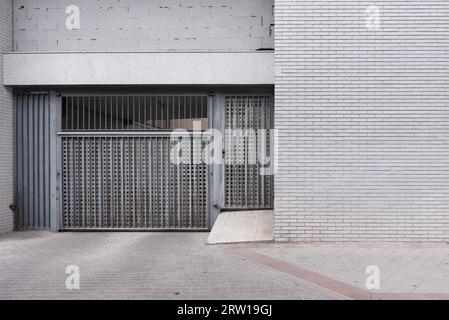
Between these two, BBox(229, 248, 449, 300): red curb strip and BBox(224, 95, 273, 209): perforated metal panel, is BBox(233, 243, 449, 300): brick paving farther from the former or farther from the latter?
BBox(224, 95, 273, 209): perforated metal panel

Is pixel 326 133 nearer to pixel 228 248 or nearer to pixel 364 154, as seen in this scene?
pixel 364 154

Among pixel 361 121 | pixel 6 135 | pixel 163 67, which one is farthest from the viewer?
pixel 6 135

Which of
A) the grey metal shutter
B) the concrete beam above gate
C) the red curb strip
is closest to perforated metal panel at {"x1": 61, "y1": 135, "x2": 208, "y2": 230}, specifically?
the grey metal shutter

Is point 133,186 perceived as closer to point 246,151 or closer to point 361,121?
point 246,151

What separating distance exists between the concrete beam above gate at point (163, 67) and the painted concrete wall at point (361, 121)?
1026mm

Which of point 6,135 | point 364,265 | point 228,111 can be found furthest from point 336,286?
point 6,135

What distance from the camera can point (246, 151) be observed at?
7.98m

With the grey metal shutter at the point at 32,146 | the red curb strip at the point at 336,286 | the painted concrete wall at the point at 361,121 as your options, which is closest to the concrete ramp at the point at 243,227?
the painted concrete wall at the point at 361,121

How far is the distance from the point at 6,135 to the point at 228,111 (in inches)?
170

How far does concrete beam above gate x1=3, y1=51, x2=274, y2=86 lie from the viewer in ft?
24.5

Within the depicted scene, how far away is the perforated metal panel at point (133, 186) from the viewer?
801 centimetres

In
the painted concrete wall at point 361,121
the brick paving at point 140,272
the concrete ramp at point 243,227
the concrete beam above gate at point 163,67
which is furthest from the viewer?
the concrete beam above gate at point 163,67

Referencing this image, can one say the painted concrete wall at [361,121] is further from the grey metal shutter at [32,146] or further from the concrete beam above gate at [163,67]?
the grey metal shutter at [32,146]
